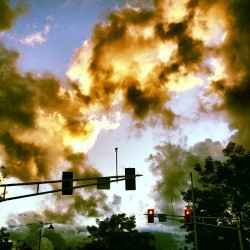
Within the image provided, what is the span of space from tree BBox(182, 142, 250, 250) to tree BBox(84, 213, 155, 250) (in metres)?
50.2

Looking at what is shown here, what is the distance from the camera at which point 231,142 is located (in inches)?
2110

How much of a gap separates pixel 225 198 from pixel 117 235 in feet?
193

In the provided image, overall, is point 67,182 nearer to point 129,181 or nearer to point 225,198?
point 129,181

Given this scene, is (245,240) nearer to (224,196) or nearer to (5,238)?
(224,196)

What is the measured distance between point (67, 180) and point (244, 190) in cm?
4374

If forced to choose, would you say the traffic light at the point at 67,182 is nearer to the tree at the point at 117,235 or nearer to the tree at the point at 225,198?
the tree at the point at 225,198

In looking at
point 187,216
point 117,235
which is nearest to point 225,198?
point 187,216

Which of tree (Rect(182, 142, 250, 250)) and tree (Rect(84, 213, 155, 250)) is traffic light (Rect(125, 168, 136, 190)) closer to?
tree (Rect(182, 142, 250, 250))

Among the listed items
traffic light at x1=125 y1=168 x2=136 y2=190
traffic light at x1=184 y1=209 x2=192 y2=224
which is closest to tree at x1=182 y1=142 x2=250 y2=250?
A: traffic light at x1=184 y1=209 x2=192 y2=224

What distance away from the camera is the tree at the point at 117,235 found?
100m

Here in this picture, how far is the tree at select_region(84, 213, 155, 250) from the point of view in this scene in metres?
100

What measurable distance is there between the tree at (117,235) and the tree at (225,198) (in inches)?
1977

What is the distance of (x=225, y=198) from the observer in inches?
2072

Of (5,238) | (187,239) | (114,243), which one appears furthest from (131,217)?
(187,239)
